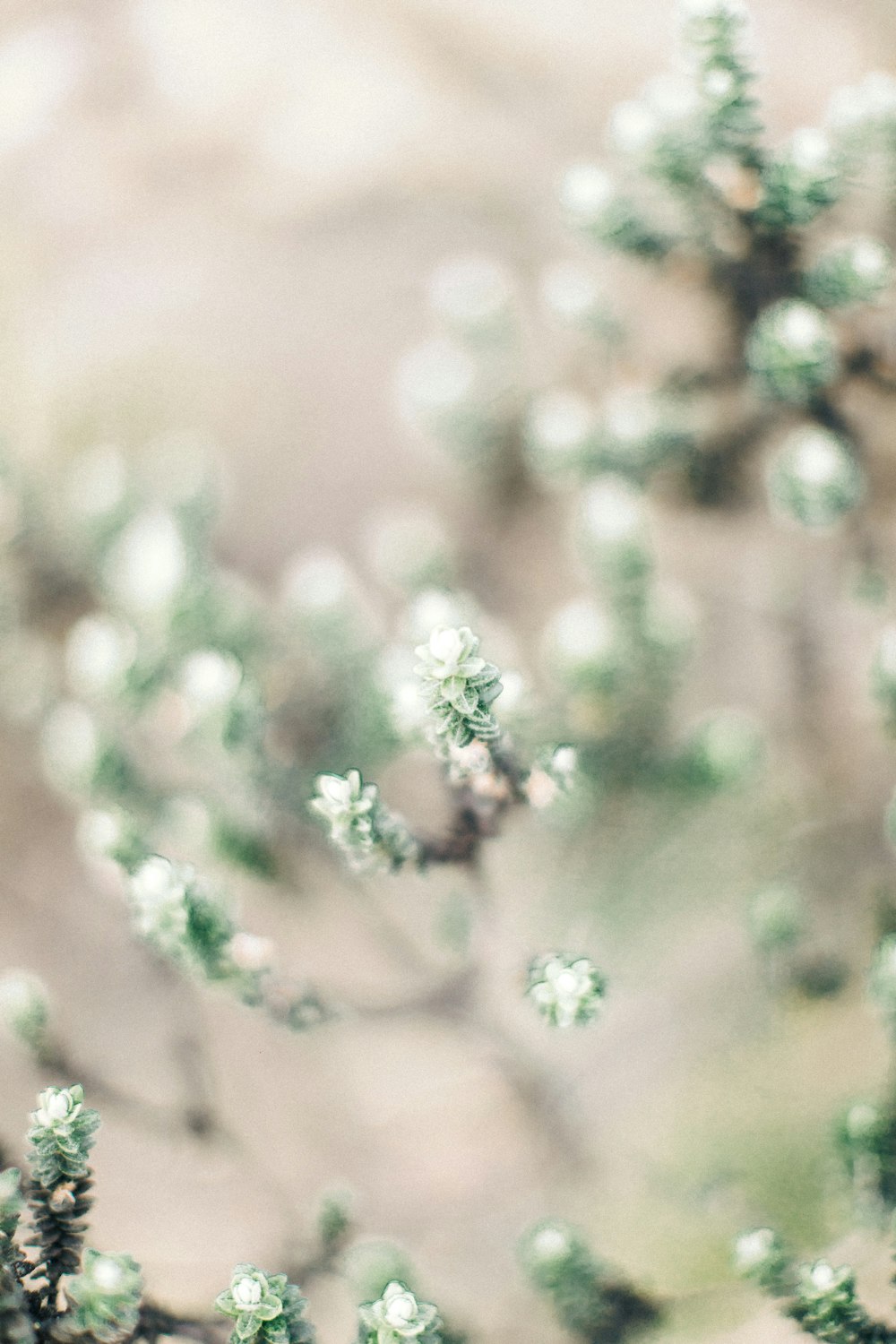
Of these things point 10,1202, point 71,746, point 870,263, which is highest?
point 870,263

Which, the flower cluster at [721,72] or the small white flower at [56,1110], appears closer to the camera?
the small white flower at [56,1110]

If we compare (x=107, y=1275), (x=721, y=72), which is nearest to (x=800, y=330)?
(x=721, y=72)

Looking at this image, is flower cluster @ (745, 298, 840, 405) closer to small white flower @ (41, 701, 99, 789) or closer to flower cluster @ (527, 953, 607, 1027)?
flower cluster @ (527, 953, 607, 1027)

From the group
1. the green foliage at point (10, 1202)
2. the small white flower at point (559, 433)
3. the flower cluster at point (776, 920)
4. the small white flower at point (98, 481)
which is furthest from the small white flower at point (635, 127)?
the green foliage at point (10, 1202)

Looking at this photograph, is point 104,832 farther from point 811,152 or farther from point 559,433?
point 811,152

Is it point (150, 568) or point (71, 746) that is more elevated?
point (150, 568)

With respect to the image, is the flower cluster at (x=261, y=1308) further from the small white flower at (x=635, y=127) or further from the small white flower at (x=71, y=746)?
the small white flower at (x=635, y=127)
